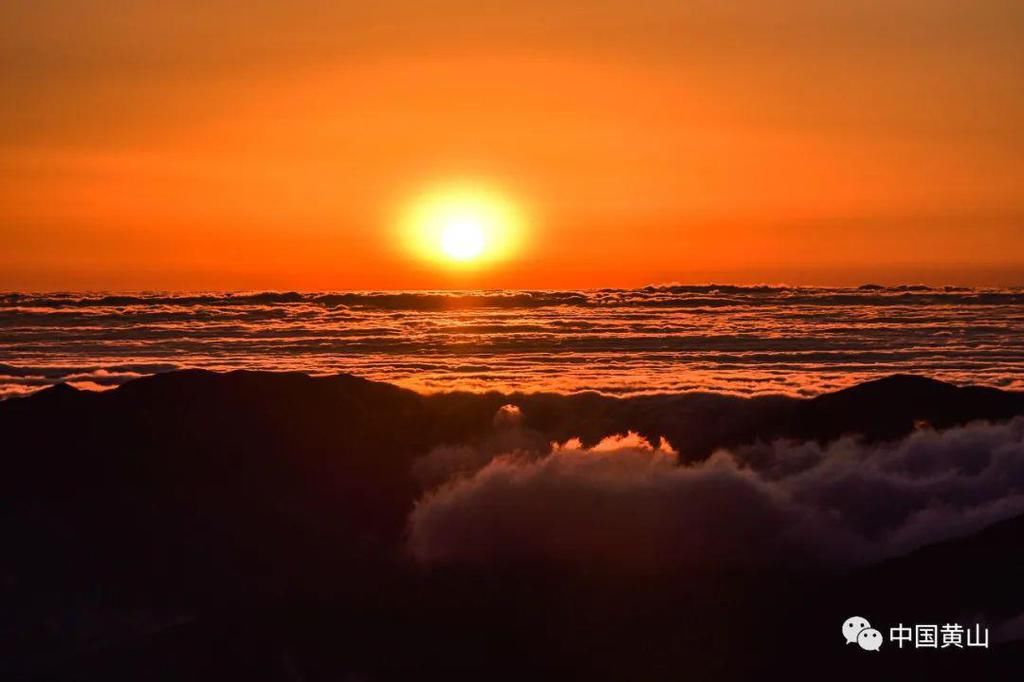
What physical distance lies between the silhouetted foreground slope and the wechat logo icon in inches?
112

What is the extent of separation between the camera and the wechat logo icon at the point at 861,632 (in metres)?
70.9

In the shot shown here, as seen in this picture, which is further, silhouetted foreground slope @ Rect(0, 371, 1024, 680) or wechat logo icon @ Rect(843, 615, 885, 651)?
silhouetted foreground slope @ Rect(0, 371, 1024, 680)

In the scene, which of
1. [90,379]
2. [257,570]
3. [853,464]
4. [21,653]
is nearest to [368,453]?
[257,570]

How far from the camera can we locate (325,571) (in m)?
87.6

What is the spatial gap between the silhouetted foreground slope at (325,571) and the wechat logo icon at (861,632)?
2837mm

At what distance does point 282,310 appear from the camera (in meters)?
76.7

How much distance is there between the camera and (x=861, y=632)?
7225 cm

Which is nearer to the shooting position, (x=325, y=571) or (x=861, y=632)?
(x=861, y=632)

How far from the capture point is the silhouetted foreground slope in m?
76.4

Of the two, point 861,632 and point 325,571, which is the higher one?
point 325,571

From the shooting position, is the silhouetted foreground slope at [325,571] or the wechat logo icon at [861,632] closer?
A: the wechat logo icon at [861,632]

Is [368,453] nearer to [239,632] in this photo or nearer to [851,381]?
[239,632]

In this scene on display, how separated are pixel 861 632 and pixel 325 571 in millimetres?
39247

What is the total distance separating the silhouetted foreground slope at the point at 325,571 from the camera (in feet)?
251
